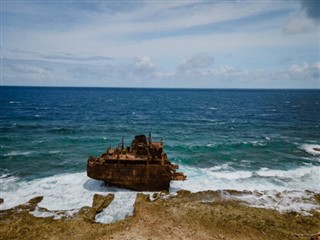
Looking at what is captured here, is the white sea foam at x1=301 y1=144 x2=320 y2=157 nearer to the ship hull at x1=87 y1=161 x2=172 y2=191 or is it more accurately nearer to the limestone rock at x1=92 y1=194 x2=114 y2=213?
the ship hull at x1=87 y1=161 x2=172 y2=191

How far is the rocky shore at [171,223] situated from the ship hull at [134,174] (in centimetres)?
199

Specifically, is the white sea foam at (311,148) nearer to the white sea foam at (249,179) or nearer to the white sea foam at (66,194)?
the white sea foam at (249,179)

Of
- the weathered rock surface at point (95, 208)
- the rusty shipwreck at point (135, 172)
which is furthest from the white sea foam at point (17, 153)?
the weathered rock surface at point (95, 208)

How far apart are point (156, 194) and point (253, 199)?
886 centimetres

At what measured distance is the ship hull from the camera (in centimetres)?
2609

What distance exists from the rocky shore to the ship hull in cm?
199

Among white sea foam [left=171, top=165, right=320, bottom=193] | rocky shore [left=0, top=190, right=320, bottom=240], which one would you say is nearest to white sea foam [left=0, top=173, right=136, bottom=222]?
rocky shore [left=0, top=190, right=320, bottom=240]

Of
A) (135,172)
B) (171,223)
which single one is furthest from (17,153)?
(171,223)

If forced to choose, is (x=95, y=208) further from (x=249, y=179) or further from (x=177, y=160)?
(x=249, y=179)

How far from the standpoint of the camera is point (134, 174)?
86.3 ft

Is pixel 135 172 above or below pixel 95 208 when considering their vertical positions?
above

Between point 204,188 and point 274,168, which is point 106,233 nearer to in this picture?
point 204,188

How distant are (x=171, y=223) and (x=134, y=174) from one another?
6880mm

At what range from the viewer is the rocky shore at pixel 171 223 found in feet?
63.4
